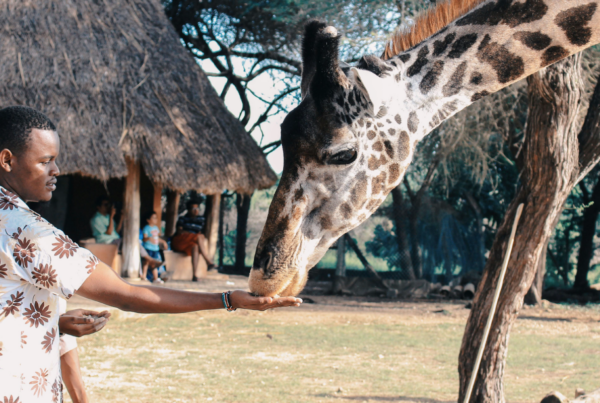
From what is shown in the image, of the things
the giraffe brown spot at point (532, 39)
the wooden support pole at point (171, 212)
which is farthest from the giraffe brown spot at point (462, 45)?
the wooden support pole at point (171, 212)

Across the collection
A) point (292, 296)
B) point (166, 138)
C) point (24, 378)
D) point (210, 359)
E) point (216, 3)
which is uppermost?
point (216, 3)

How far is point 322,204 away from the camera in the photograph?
83.9 inches

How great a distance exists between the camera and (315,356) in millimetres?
6574

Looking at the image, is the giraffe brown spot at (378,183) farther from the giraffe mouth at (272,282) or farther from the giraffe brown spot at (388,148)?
the giraffe mouth at (272,282)

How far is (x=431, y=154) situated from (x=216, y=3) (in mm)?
6244

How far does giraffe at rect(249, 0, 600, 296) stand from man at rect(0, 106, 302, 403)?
0.30 m

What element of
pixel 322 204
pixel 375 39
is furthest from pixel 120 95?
pixel 322 204

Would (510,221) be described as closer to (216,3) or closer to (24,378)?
(24,378)

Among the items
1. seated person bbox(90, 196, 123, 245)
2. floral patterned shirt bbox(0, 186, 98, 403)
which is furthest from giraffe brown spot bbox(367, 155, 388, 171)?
seated person bbox(90, 196, 123, 245)

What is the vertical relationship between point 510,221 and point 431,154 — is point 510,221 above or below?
below

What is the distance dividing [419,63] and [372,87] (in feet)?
0.99

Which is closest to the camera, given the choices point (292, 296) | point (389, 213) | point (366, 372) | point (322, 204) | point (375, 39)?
point (292, 296)

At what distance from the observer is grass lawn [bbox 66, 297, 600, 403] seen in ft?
Answer: 16.5

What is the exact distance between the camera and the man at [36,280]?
66.4 inches
